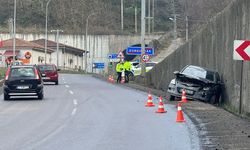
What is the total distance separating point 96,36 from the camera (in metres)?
113

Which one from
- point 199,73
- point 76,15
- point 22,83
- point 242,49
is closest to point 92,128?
point 242,49

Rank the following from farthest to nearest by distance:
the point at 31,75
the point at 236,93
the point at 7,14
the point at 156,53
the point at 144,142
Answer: the point at 7,14
the point at 156,53
the point at 31,75
the point at 236,93
the point at 144,142

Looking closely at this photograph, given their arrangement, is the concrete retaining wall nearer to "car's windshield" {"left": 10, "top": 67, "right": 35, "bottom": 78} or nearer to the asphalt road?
the asphalt road

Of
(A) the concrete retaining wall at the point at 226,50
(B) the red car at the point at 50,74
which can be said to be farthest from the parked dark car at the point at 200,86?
(B) the red car at the point at 50,74

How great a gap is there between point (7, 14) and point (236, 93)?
353ft

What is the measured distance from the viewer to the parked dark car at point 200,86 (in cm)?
2811

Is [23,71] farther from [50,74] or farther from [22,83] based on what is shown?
[50,74]

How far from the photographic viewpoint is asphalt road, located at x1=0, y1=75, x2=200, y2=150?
1410 centimetres

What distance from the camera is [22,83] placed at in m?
30.1

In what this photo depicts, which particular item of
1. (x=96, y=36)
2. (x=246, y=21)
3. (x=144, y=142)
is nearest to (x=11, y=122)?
(x=144, y=142)

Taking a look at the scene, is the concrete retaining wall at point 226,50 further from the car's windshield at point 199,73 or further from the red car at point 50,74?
the red car at point 50,74

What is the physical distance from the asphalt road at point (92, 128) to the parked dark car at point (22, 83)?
120 inches

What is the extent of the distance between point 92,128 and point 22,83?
43.0 feet

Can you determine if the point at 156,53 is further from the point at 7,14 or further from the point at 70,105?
the point at 70,105
